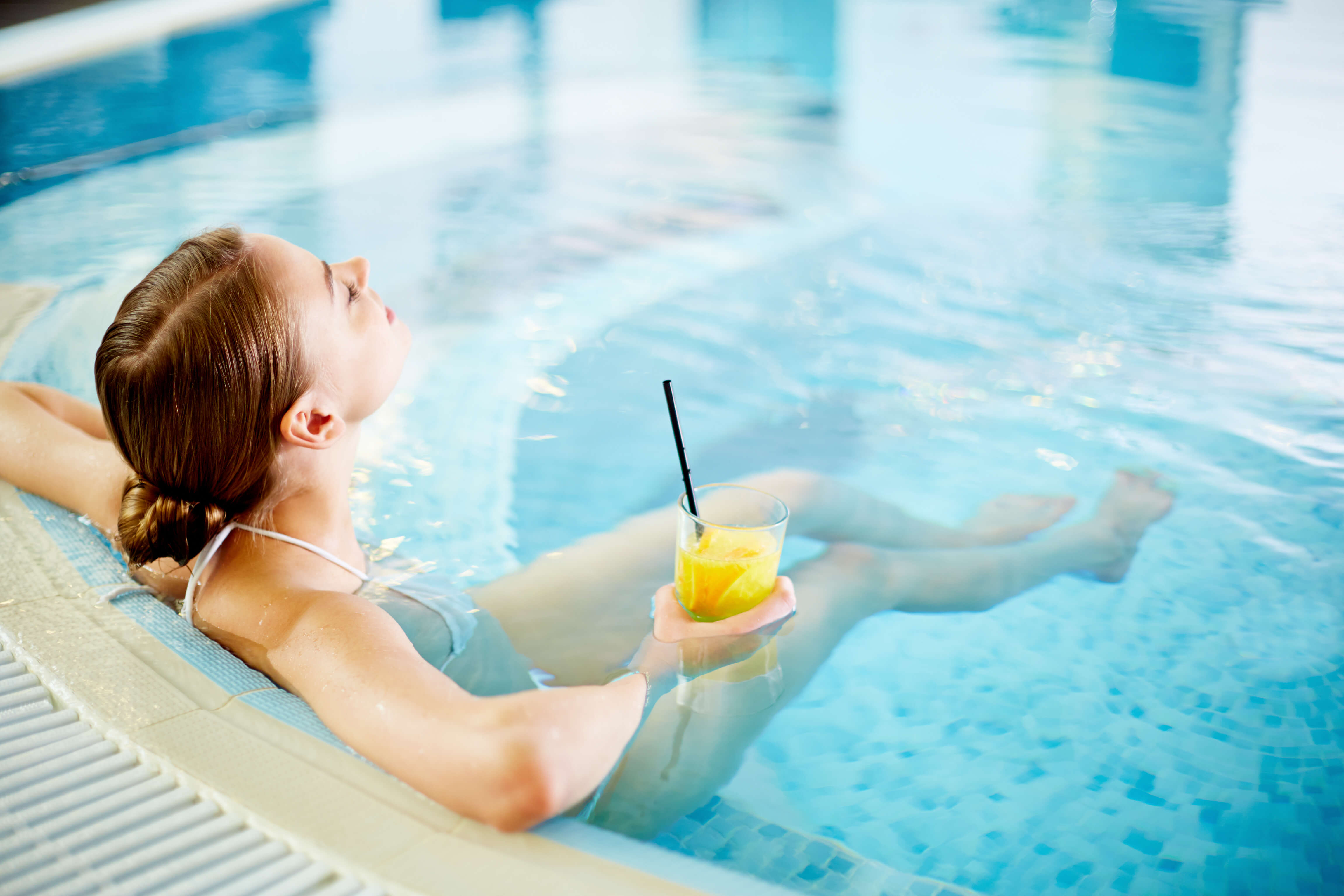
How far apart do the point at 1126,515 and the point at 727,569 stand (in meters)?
1.37

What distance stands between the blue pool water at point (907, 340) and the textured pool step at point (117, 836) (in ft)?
2.33

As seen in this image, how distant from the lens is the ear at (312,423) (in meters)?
1.40

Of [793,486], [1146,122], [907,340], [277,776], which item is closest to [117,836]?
[277,776]

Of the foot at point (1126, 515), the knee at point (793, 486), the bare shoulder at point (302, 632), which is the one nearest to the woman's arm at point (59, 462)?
the bare shoulder at point (302, 632)

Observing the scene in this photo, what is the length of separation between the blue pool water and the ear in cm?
83

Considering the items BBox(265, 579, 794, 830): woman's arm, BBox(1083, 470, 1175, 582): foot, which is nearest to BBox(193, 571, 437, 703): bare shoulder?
BBox(265, 579, 794, 830): woman's arm

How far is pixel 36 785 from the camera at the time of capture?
1133 millimetres

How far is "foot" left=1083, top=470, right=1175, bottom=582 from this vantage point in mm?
2232

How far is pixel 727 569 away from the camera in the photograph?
5.03ft

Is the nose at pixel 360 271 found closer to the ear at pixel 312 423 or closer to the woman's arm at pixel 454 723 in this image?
the ear at pixel 312 423

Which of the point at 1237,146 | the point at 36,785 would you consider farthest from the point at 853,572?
the point at 1237,146

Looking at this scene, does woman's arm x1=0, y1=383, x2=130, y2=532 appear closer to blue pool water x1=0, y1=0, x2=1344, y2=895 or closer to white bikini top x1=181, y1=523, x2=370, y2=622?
white bikini top x1=181, y1=523, x2=370, y2=622

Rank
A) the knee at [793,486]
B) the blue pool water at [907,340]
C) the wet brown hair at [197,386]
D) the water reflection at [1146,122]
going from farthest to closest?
the water reflection at [1146,122] < the knee at [793,486] < the blue pool water at [907,340] < the wet brown hair at [197,386]

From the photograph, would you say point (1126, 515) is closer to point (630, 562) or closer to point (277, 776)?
point (630, 562)
